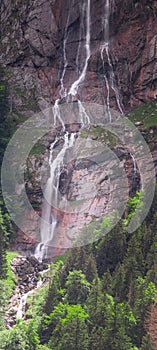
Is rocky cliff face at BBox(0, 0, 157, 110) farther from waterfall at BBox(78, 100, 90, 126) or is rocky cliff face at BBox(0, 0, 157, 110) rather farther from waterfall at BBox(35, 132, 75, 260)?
waterfall at BBox(35, 132, 75, 260)

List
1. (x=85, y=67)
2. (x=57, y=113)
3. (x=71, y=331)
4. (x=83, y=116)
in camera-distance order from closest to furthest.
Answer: (x=71, y=331), (x=83, y=116), (x=57, y=113), (x=85, y=67)

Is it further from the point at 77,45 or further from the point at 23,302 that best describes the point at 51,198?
the point at 77,45

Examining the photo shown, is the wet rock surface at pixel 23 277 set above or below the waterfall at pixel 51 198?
below

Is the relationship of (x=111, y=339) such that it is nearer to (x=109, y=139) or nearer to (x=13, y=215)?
(x=13, y=215)

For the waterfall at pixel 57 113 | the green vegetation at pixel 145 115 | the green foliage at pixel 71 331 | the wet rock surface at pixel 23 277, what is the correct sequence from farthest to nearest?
1. the waterfall at pixel 57 113
2. the green vegetation at pixel 145 115
3. the wet rock surface at pixel 23 277
4. the green foliage at pixel 71 331

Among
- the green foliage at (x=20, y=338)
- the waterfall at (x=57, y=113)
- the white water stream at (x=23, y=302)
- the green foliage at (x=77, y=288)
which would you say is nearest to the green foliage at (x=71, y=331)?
the green foliage at (x=20, y=338)

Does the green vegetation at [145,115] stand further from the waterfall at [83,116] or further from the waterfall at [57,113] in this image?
the waterfall at [57,113]

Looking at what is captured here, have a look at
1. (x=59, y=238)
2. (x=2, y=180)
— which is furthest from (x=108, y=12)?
(x=59, y=238)

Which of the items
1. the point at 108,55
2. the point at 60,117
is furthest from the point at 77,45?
the point at 60,117
